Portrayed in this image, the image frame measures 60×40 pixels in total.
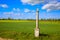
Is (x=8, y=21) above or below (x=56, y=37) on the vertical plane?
above

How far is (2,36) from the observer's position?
1173cm

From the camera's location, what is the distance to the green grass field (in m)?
11.3

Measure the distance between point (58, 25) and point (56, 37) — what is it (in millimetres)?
1697

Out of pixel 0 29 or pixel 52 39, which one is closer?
pixel 52 39

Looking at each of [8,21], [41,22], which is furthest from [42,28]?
[8,21]

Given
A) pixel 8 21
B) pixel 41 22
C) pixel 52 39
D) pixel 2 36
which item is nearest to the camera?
pixel 52 39

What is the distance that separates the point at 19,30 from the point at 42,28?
1.66 m

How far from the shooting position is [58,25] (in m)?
12.8

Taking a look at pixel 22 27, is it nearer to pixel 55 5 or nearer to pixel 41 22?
pixel 41 22

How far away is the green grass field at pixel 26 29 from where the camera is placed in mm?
11320

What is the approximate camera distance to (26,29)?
12.6m

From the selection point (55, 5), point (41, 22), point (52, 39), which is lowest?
point (52, 39)

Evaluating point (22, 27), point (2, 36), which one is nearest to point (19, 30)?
point (22, 27)

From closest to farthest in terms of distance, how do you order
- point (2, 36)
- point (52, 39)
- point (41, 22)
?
1. point (52, 39)
2. point (2, 36)
3. point (41, 22)
